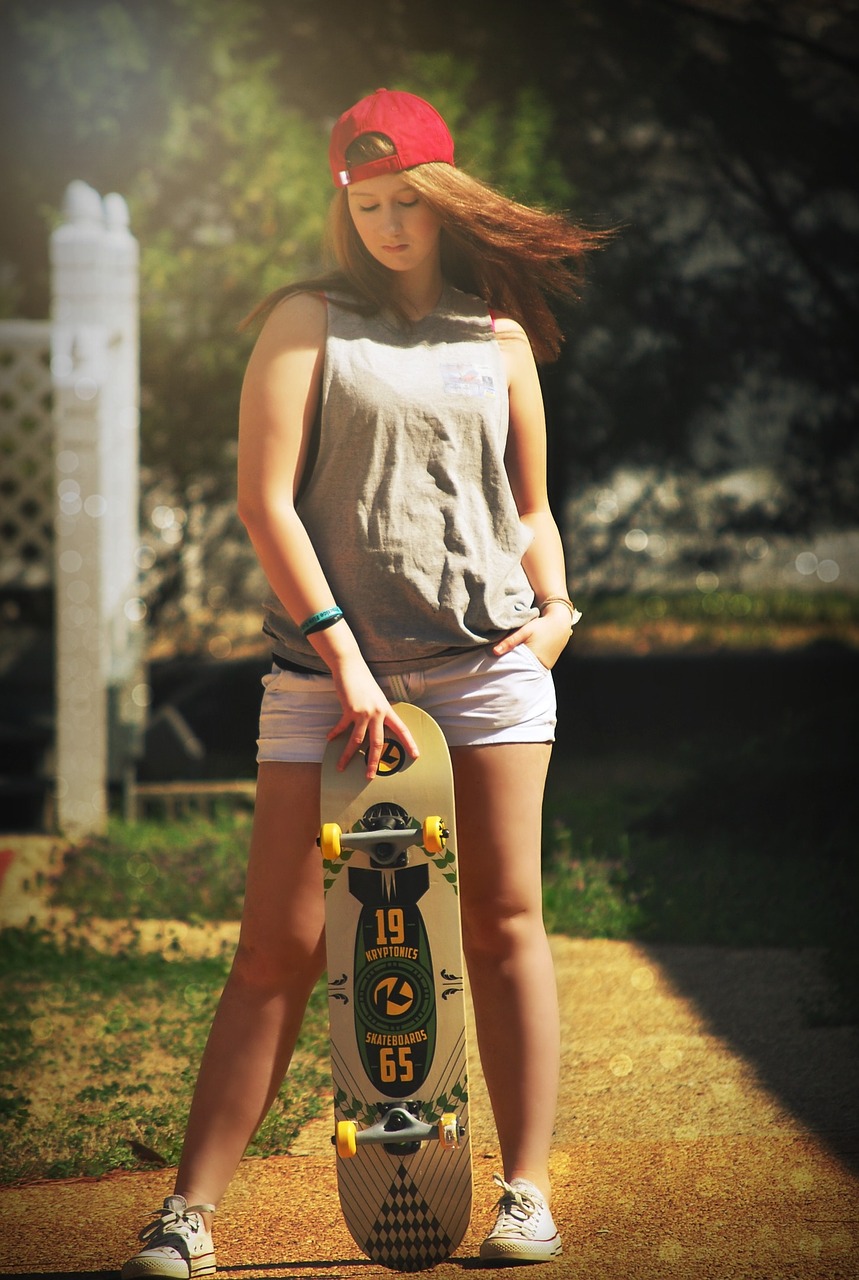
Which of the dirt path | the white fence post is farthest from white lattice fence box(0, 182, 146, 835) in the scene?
the dirt path

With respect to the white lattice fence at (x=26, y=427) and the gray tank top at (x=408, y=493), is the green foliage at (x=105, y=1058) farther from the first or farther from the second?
the white lattice fence at (x=26, y=427)

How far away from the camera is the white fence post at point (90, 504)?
19.9ft

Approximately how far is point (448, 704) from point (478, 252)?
747 mm

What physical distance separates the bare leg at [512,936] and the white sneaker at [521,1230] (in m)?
0.03

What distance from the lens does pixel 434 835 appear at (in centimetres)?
215

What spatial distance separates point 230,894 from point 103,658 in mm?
1834

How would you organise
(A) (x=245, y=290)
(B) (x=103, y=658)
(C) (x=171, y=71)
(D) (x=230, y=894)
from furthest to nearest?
(C) (x=171, y=71) < (A) (x=245, y=290) < (B) (x=103, y=658) < (D) (x=230, y=894)

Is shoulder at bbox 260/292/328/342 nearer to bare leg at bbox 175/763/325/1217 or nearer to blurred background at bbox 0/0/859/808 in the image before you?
bare leg at bbox 175/763/325/1217

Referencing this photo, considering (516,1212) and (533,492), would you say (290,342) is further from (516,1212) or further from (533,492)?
(516,1212)

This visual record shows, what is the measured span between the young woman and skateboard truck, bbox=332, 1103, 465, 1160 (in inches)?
5.4

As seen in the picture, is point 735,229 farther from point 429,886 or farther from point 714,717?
point 429,886

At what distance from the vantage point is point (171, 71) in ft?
25.1

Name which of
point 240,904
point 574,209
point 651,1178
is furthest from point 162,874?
point 574,209

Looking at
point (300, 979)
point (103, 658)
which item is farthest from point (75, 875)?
point (300, 979)
